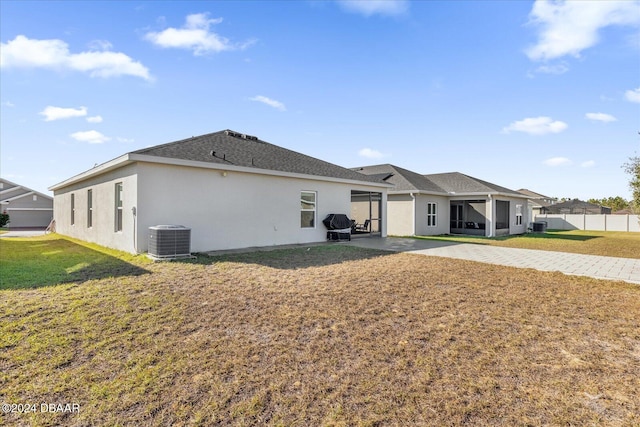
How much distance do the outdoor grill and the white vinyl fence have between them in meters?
27.0

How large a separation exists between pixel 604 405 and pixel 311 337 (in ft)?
8.44

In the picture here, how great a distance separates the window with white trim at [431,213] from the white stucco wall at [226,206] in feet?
28.7

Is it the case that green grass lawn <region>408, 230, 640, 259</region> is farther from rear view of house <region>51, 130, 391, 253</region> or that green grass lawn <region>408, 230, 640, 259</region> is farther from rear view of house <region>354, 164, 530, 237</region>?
rear view of house <region>51, 130, 391, 253</region>

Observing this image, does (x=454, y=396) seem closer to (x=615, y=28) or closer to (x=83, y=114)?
(x=615, y=28)

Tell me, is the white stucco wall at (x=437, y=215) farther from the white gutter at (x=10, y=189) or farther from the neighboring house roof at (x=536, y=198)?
the white gutter at (x=10, y=189)

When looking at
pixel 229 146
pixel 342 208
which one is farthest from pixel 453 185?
pixel 229 146

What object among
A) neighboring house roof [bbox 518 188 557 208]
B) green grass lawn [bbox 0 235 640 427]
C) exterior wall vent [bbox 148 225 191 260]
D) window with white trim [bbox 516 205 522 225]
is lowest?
green grass lawn [bbox 0 235 640 427]

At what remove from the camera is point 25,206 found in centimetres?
2947

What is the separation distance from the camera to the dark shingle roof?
31.8ft

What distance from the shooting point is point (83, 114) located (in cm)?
1330

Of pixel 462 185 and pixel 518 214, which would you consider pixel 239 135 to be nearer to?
pixel 462 185

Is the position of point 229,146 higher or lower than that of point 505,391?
higher

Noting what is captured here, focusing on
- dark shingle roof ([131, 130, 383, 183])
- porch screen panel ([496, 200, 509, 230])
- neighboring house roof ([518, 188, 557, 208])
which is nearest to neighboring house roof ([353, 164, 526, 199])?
porch screen panel ([496, 200, 509, 230])

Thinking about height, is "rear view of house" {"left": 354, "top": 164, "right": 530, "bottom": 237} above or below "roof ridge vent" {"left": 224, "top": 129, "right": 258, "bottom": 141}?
below
